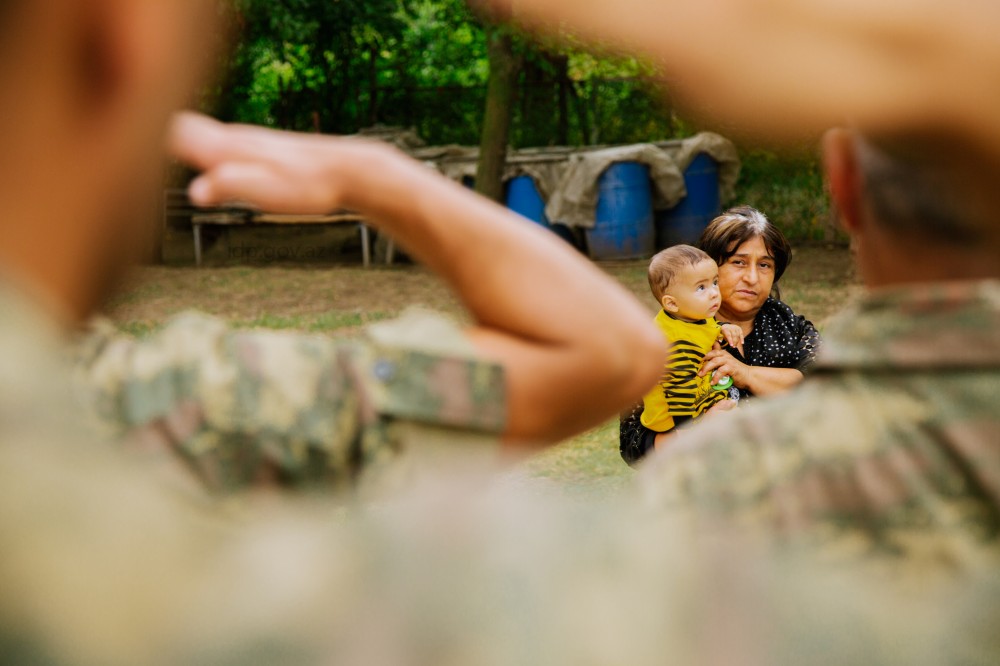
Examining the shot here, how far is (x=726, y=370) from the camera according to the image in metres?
3.55

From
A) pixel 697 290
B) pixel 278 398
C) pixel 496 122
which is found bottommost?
pixel 496 122

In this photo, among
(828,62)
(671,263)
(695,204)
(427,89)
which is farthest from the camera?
(427,89)

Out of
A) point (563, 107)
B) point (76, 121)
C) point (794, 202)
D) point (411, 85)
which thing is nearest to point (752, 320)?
point (76, 121)

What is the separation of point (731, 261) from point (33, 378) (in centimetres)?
341

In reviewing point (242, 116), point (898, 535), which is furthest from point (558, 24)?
point (242, 116)

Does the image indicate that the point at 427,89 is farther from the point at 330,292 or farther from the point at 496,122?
the point at 330,292

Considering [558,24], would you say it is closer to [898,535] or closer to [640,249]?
[898,535]

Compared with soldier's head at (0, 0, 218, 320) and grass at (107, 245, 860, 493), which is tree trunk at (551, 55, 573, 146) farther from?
soldier's head at (0, 0, 218, 320)

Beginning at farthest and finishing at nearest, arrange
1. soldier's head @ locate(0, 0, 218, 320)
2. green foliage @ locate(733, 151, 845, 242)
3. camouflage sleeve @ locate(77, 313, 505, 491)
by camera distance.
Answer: green foliage @ locate(733, 151, 845, 242), camouflage sleeve @ locate(77, 313, 505, 491), soldier's head @ locate(0, 0, 218, 320)

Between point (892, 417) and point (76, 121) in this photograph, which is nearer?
point (76, 121)

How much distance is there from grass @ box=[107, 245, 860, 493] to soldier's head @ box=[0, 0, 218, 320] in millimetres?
8537

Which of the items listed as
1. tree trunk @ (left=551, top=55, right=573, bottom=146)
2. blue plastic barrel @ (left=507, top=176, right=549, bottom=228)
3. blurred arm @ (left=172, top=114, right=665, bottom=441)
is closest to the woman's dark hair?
blurred arm @ (left=172, top=114, right=665, bottom=441)

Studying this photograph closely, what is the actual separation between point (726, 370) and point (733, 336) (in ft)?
0.50

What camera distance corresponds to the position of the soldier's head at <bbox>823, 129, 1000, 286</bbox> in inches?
39.7
